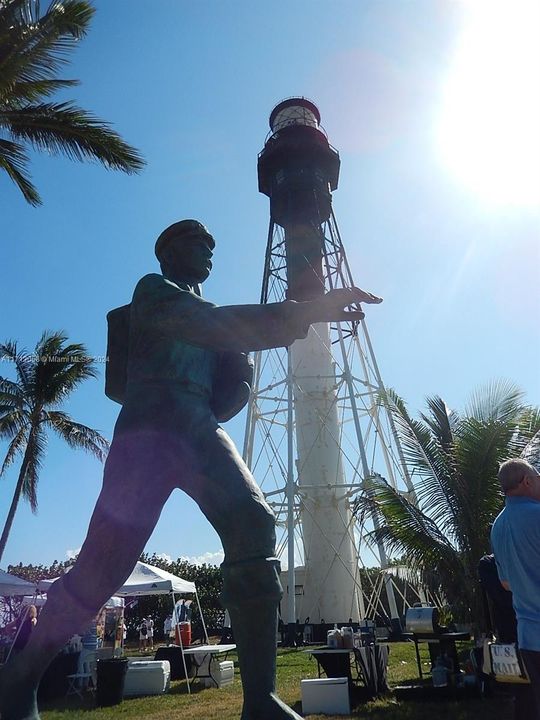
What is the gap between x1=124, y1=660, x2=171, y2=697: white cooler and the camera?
10781mm

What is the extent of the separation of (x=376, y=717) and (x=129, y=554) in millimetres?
6370

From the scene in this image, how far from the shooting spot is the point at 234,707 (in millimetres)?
8180

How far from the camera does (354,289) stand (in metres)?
2.21

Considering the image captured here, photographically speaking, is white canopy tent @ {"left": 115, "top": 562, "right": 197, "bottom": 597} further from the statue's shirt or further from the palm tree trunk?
the statue's shirt

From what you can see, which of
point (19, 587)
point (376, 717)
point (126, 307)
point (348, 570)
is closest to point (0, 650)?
point (19, 587)

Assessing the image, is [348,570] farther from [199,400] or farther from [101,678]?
[199,400]

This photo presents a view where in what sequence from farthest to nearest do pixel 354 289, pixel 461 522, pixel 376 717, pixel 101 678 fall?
pixel 461 522 → pixel 101 678 → pixel 376 717 → pixel 354 289

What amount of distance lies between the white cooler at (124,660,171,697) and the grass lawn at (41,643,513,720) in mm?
287

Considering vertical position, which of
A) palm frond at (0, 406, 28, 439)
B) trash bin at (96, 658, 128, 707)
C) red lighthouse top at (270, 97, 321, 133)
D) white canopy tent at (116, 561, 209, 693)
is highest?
red lighthouse top at (270, 97, 321, 133)

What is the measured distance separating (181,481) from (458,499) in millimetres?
9372

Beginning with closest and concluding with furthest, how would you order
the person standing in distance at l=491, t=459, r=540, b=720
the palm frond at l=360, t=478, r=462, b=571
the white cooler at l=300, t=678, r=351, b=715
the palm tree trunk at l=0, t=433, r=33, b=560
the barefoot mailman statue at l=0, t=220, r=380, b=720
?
1. the barefoot mailman statue at l=0, t=220, r=380, b=720
2. the person standing in distance at l=491, t=459, r=540, b=720
3. the white cooler at l=300, t=678, r=351, b=715
4. the palm frond at l=360, t=478, r=462, b=571
5. the palm tree trunk at l=0, t=433, r=33, b=560

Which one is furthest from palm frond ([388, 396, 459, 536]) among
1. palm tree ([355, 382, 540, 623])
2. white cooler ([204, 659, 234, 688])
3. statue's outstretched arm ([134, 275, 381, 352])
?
statue's outstretched arm ([134, 275, 381, 352])

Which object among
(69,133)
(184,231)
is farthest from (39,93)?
(184,231)

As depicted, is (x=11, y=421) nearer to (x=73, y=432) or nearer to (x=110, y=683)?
(x=73, y=432)
